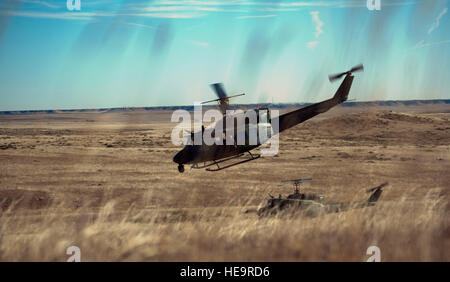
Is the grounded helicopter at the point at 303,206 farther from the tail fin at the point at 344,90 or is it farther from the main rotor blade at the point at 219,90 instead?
the tail fin at the point at 344,90

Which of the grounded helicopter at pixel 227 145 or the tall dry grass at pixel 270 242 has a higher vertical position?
the grounded helicopter at pixel 227 145

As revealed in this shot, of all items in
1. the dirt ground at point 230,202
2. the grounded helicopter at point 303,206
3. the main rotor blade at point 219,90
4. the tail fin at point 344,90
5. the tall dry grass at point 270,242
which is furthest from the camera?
the tail fin at point 344,90

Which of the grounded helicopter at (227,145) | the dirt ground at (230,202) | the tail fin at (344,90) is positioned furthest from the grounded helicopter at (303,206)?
the tail fin at (344,90)

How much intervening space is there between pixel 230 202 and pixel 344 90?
8.42 m

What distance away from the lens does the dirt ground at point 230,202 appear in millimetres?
7375

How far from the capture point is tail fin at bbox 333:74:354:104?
18.7m

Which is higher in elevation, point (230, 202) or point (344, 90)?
point (344, 90)

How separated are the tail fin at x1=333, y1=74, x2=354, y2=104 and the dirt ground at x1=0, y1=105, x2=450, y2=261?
5273 millimetres

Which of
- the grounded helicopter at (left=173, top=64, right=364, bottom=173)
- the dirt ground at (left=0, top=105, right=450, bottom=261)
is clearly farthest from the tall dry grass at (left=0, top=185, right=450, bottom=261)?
the grounded helicopter at (left=173, top=64, right=364, bottom=173)

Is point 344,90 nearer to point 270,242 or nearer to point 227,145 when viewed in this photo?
point 227,145

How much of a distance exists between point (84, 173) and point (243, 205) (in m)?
16.0

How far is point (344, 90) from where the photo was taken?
18.9 meters

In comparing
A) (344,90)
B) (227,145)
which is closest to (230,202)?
(227,145)

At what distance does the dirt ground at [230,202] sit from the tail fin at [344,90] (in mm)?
5273
